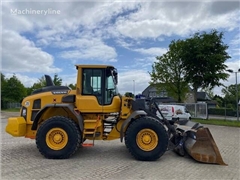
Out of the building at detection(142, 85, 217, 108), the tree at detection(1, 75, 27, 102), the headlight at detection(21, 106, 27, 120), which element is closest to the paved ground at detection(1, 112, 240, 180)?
the headlight at detection(21, 106, 27, 120)

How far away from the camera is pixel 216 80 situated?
2439 centimetres

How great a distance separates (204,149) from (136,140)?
1.93 metres

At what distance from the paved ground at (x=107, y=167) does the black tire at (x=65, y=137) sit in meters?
0.23

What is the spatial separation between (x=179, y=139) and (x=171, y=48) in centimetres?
2556

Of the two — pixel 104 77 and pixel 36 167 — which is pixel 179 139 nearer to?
pixel 104 77

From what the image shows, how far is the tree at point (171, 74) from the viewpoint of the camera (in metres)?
30.1

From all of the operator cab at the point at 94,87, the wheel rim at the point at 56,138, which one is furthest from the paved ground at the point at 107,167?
the operator cab at the point at 94,87

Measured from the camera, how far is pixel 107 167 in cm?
577

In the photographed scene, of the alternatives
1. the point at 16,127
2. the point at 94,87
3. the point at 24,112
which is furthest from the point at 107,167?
the point at 24,112

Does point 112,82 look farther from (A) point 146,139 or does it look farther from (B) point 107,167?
(B) point 107,167

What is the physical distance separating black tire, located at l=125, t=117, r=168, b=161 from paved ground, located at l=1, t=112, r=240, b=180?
0.22m

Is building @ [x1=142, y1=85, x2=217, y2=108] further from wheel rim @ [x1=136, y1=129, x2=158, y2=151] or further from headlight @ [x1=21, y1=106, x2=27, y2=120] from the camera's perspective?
headlight @ [x1=21, y1=106, x2=27, y2=120]

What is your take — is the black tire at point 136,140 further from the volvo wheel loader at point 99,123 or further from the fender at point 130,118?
the fender at point 130,118

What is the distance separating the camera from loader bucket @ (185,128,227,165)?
615cm
